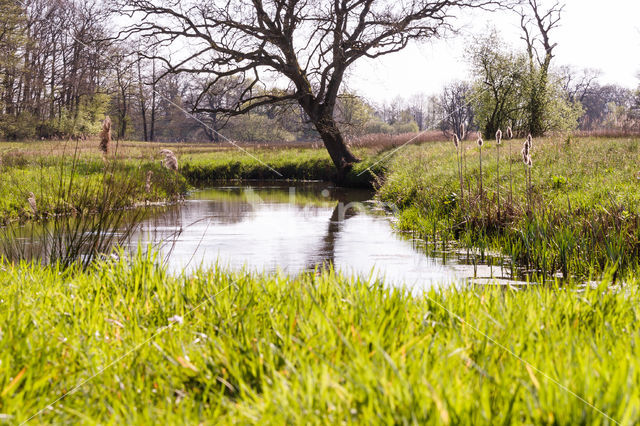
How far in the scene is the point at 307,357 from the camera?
229 centimetres

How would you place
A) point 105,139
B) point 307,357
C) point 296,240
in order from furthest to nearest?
point 296,240 → point 105,139 → point 307,357

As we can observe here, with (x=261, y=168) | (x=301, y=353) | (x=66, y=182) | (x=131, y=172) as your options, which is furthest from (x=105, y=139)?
(x=261, y=168)

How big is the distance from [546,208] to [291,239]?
377 centimetres

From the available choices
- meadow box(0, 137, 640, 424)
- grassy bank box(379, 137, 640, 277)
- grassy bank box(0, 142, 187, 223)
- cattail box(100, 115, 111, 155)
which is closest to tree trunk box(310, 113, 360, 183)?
grassy bank box(0, 142, 187, 223)

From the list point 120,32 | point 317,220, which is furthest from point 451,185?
point 120,32

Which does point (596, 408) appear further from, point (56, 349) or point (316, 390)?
point (56, 349)

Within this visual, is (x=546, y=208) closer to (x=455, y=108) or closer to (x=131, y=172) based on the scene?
(x=131, y=172)

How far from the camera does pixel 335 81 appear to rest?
1864cm

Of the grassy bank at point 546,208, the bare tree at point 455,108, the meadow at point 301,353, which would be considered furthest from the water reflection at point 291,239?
the bare tree at point 455,108

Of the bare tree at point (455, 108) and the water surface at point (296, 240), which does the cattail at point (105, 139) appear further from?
the bare tree at point (455, 108)

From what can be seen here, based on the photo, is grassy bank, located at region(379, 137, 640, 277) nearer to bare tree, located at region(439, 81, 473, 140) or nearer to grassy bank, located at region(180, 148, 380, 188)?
grassy bank, located at region(180, 148, 380, 188)

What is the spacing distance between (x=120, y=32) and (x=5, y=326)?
1616 cm

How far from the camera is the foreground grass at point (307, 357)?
1.82 m

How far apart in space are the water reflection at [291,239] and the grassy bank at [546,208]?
33.5 inches
